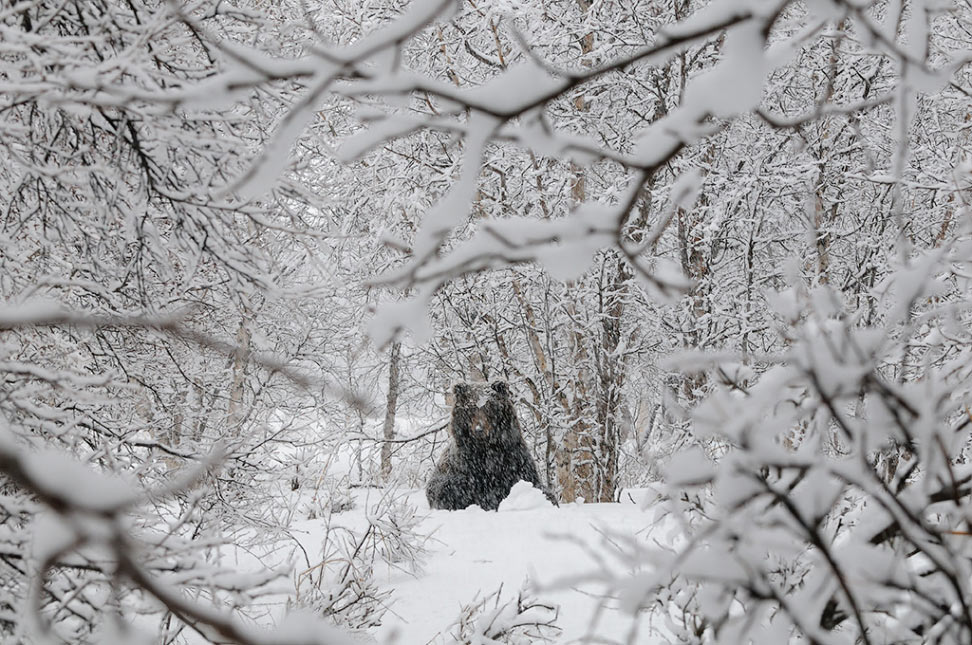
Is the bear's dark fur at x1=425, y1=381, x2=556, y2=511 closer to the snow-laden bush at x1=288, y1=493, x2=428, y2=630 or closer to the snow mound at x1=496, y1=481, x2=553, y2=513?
the snow mound at x1=496, y1=481, x2=553, y2=513

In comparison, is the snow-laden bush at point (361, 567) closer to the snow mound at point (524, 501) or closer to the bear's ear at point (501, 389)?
the snow mound at point (524, 501)

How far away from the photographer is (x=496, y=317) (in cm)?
1048

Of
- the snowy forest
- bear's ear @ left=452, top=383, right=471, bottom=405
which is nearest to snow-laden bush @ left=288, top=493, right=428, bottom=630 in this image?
the snowy forest

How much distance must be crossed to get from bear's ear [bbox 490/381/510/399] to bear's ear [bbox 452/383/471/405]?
41cm

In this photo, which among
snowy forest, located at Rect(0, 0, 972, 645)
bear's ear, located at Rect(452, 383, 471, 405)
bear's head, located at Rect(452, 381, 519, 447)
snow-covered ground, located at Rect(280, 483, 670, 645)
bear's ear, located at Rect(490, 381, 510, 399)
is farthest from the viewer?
bear's ear, located at Rect(490, 381, 510, 399)

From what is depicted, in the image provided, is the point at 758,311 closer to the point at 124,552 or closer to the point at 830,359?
the point at 830,359

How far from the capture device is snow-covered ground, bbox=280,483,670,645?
3.72 meters

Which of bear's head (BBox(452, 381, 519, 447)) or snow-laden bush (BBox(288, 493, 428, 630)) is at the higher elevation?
bear's head (BBox(452, 381, 519, 447))

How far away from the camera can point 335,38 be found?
1048 cm

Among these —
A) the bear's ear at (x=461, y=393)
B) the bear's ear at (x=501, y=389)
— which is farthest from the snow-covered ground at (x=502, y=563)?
the bear's ear at (x=501, y=389)

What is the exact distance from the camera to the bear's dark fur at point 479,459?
27.2ft

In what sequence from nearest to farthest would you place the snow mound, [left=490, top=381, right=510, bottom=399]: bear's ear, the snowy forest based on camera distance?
the snowy forest < the snow mound < [left=490, top=381, right=510, bottom=399]: bear's ear

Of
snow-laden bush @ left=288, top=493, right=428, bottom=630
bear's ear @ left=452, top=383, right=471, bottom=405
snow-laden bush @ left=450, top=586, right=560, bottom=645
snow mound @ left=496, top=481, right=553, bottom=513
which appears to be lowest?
snow-laden bush @ left=450, top=586, right=560, bottom=645

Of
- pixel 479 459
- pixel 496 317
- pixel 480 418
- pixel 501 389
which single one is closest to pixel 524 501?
pixel 479 459
